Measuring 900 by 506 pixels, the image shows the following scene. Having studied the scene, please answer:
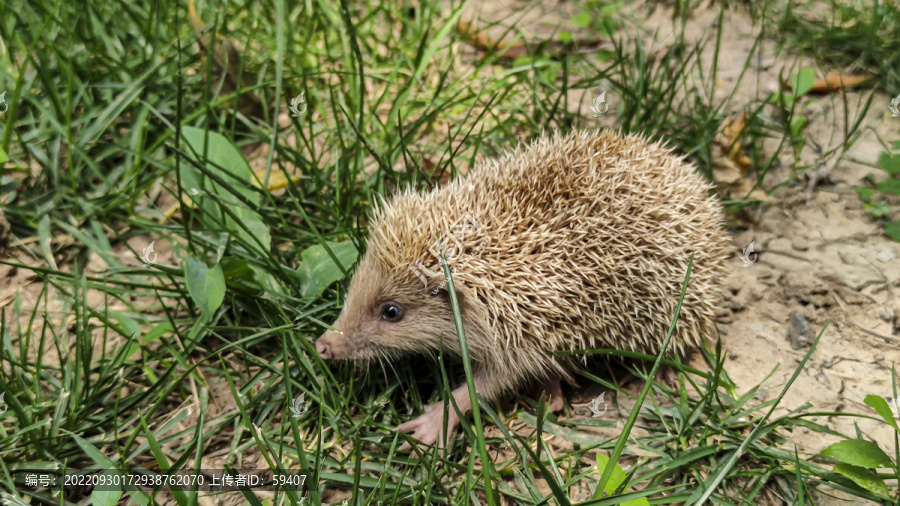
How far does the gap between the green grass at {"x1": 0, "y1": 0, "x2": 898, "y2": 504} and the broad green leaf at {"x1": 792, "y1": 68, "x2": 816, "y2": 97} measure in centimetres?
20

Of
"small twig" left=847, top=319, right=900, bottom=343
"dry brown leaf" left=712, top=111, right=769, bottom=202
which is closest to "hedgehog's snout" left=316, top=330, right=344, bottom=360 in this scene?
"dry brown leaf" left=712, top=111, right=769, bottom=202

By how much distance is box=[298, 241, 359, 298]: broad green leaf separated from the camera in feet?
11.5

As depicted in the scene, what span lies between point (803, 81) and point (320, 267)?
3756 mm

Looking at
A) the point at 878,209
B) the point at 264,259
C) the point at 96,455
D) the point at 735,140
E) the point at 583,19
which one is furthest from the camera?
the point at 583,19

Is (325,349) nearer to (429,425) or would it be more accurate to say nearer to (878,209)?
(429,425)

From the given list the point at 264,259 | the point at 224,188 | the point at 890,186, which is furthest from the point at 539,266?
the point at 890,186

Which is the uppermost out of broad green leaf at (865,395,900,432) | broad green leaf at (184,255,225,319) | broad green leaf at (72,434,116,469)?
broad green leaf at (184,255,225,319)

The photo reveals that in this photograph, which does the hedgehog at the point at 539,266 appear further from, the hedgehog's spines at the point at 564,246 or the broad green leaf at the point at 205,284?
the broad green leaf at the point at 205,284

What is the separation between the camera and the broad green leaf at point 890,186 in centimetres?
399

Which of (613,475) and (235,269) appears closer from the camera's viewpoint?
(613,475)

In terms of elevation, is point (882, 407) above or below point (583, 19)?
below

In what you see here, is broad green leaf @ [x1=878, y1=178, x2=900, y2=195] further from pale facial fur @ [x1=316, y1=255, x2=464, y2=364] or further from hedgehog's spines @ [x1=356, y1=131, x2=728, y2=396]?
pale facial fur @ [x1=316, y1=255, x2=464, y2=364]

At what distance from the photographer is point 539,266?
2.97m

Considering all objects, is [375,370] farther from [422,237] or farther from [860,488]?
[860,488]
